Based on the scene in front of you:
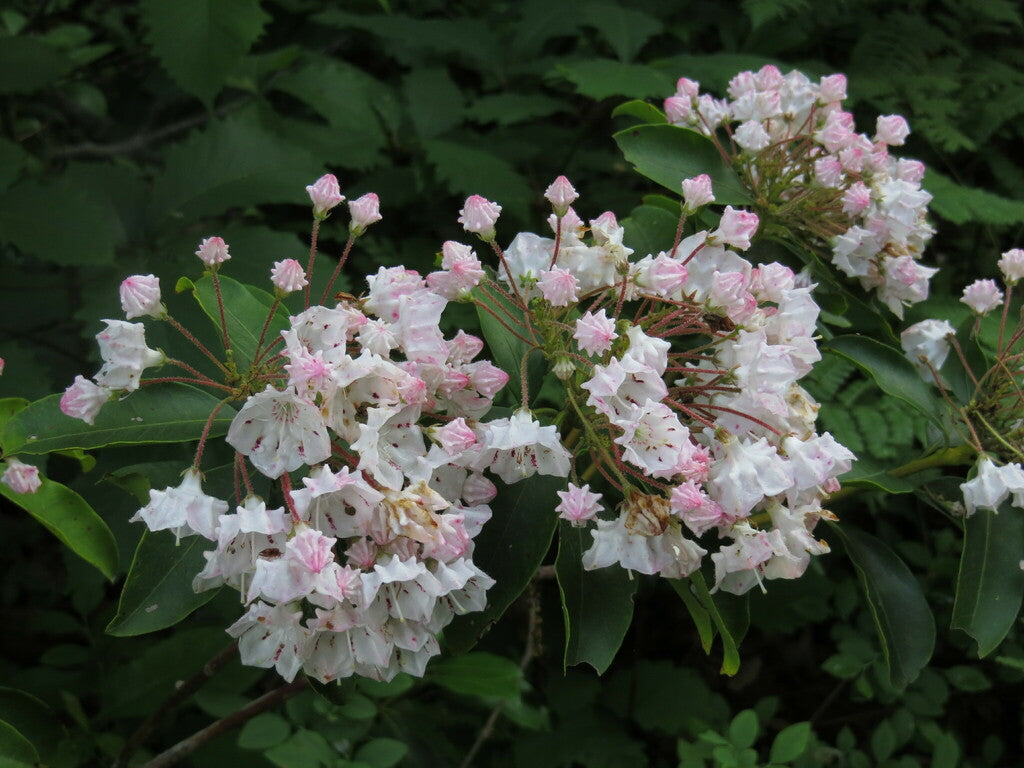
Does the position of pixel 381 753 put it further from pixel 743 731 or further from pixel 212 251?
pixel 212 251

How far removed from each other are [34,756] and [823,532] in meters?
1.33

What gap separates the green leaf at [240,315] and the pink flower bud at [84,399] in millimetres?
146

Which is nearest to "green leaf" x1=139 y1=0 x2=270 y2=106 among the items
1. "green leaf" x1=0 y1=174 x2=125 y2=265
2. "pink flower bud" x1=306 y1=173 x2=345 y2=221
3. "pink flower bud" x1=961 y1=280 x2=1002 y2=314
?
"green leaf" x1=0 y1=174 x2=125 y2=265

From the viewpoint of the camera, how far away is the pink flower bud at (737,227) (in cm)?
113

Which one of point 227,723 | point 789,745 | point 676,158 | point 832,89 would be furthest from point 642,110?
point 227,723

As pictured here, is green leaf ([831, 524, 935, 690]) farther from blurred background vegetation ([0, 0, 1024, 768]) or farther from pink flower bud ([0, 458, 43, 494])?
pink flower bud ([0, 458, 43, 494])

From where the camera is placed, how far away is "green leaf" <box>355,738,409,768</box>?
1.46 meters

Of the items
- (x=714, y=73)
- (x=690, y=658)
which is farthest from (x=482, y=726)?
(x=714, y=73)

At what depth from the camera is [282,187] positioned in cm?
187

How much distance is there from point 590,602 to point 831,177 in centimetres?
68

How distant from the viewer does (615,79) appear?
1.90 meters

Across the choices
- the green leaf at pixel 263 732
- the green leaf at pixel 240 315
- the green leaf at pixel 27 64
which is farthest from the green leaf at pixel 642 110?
the green leaf at pixel 27 64

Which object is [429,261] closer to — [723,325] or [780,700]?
[723,325]

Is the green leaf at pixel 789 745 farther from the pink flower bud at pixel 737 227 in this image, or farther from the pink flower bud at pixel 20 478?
the pink flower bud at pixel 20 478
